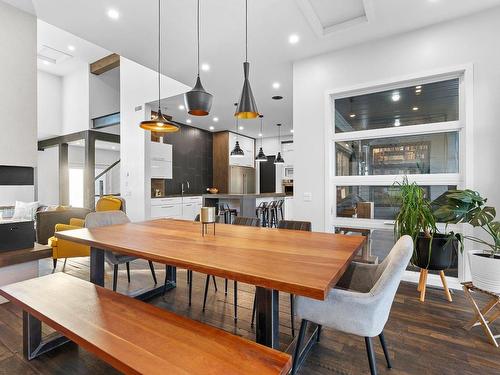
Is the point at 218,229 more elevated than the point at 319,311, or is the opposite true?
the point at 218,229

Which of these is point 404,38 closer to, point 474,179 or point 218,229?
point 474,179

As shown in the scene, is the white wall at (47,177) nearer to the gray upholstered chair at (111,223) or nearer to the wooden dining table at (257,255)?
the gray upholstered chair at (111,223)

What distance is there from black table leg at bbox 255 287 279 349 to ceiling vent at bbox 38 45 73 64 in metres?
8.17

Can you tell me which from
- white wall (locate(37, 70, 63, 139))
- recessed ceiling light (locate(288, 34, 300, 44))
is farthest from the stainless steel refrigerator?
white wall (locate(37, 70, 63, 139))

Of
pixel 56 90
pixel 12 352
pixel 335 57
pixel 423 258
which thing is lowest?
pixel 12 352

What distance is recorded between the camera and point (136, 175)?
19.4 feet

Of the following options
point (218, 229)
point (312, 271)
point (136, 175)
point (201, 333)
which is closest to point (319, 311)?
point (312, 271)

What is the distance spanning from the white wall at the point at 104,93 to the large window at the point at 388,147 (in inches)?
291

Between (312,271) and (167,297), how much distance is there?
210 cm

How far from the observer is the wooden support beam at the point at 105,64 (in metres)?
7.28

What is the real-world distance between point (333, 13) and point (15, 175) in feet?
13.1

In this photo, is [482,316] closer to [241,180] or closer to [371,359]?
[371,359]

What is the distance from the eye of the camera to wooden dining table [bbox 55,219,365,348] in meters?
1.23

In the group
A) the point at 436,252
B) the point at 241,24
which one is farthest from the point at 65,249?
the point at 436,252
